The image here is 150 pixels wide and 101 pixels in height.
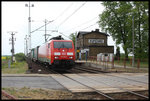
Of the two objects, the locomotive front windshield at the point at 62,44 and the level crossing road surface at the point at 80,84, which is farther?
the locomotive front windshield at the point at 62,44

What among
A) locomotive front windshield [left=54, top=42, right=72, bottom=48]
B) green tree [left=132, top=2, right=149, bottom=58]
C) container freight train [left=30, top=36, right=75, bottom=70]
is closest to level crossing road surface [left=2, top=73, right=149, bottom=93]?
container freight train [left=30, top=36, right=75, bottom=70]

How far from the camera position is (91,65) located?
3262cm

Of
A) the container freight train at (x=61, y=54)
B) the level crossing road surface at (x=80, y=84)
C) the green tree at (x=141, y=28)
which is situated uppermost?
the green tree at (x=141, y=28)

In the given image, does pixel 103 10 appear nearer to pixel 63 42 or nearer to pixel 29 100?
pixel 63 42

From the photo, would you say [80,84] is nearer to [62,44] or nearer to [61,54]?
[61,54]

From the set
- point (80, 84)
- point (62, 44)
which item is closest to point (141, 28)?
point (62, 44)

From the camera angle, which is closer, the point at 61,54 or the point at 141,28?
the point at 61,54

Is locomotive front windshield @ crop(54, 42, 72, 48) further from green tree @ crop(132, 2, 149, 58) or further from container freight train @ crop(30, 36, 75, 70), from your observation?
green tree @ crop(132, 2, 149, 58)

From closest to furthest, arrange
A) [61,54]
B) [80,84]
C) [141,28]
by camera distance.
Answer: [80,84], [61,54], [141,28]

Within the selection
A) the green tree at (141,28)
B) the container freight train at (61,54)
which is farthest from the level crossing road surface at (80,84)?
the green tree at (141,28)

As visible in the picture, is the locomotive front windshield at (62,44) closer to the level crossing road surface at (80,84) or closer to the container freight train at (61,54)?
the container freight train at (61,54)

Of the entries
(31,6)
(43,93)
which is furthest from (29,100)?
(31,6)

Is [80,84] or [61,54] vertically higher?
[61,54]

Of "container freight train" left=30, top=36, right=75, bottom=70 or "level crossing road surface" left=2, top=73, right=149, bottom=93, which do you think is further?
"container freight train" left=30, top=36, right=75, bottom=70
